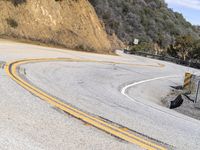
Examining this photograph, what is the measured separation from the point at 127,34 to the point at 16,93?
89071 mm

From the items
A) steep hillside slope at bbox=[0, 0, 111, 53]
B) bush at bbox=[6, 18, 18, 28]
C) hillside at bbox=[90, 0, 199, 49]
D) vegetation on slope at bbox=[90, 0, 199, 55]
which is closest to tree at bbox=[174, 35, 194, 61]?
vegetation on slope at bbox=[90, 0, 199, 55]

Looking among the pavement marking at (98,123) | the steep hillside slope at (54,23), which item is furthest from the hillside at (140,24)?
the pavement marking at (98,123)

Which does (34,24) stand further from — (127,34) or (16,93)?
(127,34)

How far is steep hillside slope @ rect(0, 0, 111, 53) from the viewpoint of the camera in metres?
38.8

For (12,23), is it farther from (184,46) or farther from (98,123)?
(184,46)

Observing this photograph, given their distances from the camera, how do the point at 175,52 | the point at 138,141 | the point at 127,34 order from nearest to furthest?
1. the point at 138,141
2. the point at 175,52
3. the point at 127,34

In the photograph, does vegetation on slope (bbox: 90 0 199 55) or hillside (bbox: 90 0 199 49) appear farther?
hillside (bbox: 90 0 199 49)

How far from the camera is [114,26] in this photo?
8488cm

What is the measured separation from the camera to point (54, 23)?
43875 millimetres

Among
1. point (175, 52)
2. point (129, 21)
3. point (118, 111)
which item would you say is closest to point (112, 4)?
point (129, 21)

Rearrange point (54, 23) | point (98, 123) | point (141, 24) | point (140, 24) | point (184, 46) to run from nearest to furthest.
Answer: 1. point (98, 123)
2. point (54, 23)
3. point (184, 46)
4. point (140, 24)
5. point (141, 24)

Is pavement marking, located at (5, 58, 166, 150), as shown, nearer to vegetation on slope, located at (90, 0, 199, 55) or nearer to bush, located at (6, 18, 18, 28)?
bush, located at (6, 18, 18, 28)

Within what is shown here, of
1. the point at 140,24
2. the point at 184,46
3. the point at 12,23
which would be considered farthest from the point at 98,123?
the point at 140,24

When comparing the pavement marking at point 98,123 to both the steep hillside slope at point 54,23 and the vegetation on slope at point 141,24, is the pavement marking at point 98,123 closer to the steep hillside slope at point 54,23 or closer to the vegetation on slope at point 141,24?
the steep hillside slope at point 54,23
